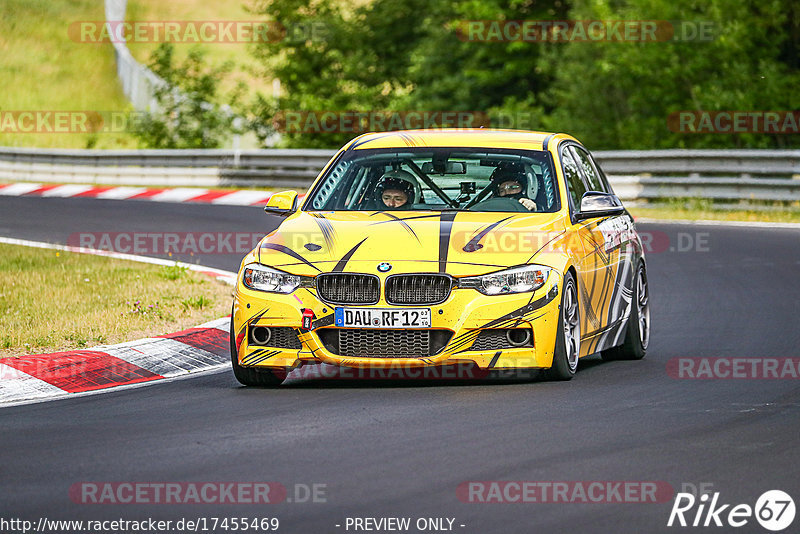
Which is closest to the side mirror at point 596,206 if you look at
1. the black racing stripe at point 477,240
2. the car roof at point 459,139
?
the car roof at point 459,139

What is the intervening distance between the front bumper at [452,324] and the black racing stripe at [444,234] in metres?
0.19

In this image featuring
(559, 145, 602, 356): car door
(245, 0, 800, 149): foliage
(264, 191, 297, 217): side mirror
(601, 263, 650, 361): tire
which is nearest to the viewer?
(559, 145, 602, 356): car door

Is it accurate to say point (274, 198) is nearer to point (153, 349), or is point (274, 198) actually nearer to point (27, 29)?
point (153, 349)

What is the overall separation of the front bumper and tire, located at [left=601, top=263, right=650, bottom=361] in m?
1.94

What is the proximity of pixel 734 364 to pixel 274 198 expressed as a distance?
3276mm

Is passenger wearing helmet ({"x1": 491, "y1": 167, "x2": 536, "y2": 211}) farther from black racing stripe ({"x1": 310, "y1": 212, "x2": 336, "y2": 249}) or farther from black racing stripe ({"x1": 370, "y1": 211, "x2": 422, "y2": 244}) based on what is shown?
black racing stripe ({"x1": 310, "y1": 212, "x2": 336, "y2": 249})

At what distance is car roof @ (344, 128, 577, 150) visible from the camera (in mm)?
10466

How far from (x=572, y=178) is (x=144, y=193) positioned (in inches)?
785

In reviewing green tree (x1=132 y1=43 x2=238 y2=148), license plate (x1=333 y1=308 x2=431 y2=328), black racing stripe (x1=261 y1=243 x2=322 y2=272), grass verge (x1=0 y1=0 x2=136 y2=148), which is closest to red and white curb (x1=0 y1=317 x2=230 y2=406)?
black racing stripe (x1=261 y1=243 x2=322 y2=272)

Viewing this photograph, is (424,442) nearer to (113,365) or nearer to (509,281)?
(509,281)

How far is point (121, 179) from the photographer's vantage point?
33219 millimetres

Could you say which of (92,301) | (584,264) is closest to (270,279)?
(584,264)

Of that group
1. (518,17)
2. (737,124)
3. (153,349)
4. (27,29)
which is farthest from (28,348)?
(27,29)

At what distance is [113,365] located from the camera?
1008cm
